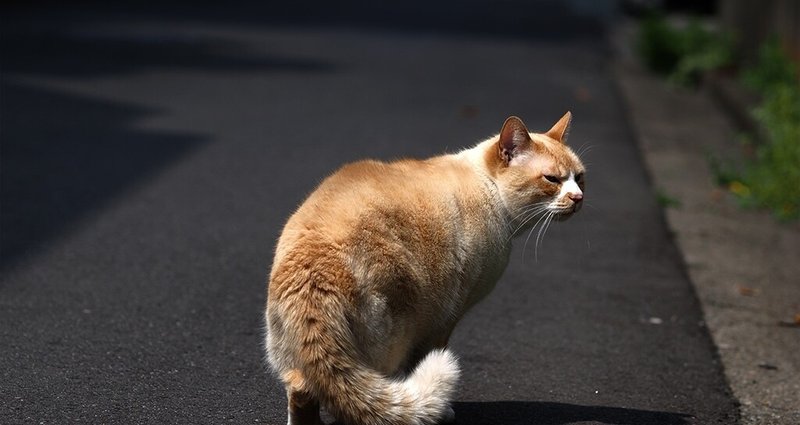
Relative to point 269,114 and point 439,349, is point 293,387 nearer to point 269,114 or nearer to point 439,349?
point 439,349

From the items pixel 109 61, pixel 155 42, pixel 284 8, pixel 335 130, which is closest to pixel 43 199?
pixel 335 130

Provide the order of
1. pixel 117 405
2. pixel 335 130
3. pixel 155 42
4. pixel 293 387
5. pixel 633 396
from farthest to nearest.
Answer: pixel 155 42 < pixel 335 130 < pixel 633 396 < pixel 117 405 < pixel 293 387

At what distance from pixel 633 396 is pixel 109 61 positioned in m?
10.2

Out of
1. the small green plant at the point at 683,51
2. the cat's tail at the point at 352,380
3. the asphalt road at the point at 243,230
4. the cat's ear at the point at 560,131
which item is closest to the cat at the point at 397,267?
the cat's tail at the point at 352,380

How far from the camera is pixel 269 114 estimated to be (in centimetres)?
1158

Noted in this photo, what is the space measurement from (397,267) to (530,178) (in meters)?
0.72

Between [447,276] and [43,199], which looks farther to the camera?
[43,199]

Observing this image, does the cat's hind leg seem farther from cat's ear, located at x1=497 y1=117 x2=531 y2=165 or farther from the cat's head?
cat's ear, located at x1=497 y1=117 x2=531 y2=165

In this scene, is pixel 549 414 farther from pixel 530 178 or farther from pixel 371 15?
pixel 371 15

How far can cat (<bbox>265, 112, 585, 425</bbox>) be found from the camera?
402cm

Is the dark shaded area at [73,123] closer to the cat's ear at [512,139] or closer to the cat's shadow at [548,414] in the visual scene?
the cat's shadow at [548,414]

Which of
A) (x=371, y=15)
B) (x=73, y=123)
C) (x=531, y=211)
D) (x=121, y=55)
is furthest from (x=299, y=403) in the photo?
(x=371, y=15)

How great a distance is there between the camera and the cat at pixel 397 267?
4020 millimetres

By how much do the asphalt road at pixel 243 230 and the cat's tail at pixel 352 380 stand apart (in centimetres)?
76
